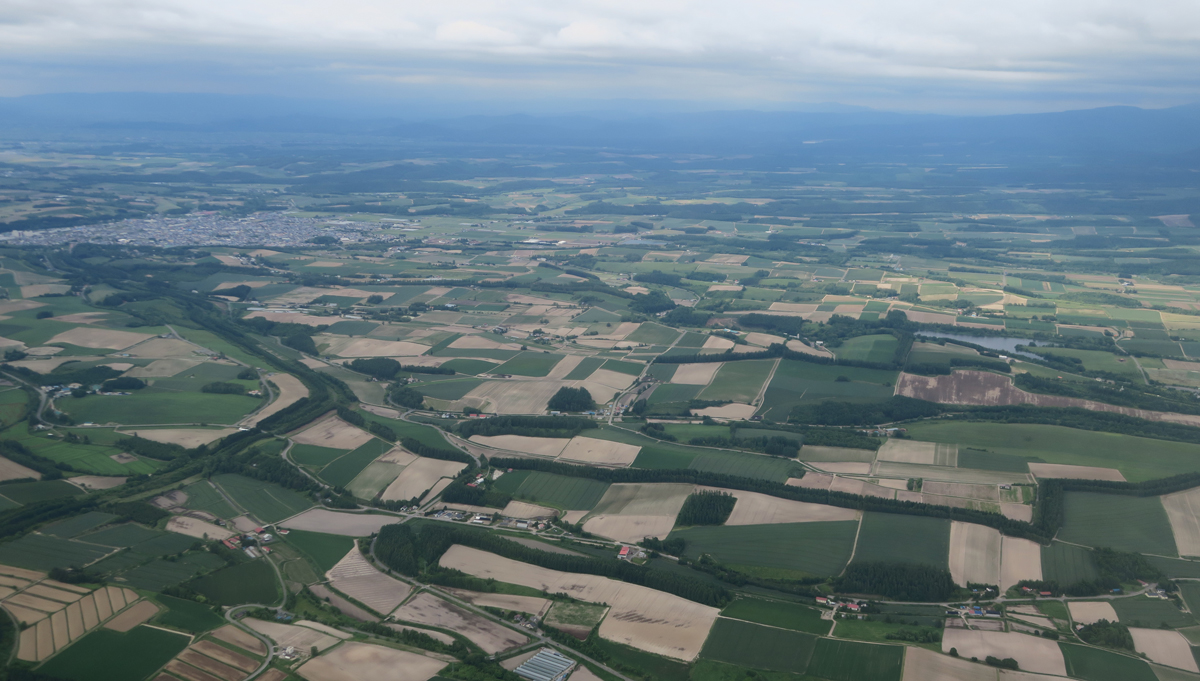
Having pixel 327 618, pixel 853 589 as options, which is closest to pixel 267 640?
pixel 327 618

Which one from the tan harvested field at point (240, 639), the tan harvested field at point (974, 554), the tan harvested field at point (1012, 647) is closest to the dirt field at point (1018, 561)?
the tan harvested field at point (974, 554)

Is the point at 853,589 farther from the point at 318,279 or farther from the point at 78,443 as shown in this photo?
the point at 318,279

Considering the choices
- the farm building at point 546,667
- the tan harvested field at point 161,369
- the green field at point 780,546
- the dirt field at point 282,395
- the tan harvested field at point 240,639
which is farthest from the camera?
the tan harvested field at point 161,369

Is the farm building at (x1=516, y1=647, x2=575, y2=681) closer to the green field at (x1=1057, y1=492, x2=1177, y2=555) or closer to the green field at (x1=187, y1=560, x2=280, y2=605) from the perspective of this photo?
the green field at (x1=187, y1=560, x2=280, y2=605)

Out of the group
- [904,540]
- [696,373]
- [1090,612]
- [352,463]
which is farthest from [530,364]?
[1090,612]

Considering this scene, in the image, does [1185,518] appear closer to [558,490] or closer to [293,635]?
[558,490]

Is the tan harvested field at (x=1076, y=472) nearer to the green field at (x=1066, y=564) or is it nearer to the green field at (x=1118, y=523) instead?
the green field at (x=1118, y=523)
